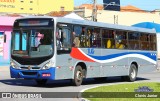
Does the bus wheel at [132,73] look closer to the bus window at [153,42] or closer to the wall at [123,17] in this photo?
the bus window at [153,42]

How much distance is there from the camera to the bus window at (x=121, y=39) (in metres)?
22.5

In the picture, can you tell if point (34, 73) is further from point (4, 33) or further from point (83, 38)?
point (4, 33)

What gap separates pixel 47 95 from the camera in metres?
15.0

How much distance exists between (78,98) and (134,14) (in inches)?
2903

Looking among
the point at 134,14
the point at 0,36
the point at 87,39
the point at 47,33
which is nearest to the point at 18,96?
the point at 47,33

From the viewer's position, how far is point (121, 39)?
22.8m

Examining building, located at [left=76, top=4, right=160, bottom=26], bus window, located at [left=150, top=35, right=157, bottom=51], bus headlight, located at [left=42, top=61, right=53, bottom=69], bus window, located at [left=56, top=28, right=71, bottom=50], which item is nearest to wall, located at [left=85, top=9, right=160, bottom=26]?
building, located at [left=76, top=4, right=160, bottom=26]

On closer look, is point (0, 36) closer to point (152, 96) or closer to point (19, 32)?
point (19, 32)

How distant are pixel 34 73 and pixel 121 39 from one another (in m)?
6.49

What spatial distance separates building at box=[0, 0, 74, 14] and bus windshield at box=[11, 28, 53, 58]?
7331cm

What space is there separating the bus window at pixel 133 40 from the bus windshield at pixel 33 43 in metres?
7.00

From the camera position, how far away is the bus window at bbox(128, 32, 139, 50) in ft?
77.8

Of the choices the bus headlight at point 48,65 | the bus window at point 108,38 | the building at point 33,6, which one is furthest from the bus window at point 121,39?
the building at point 33,6

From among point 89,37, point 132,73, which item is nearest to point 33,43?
point 89,37
